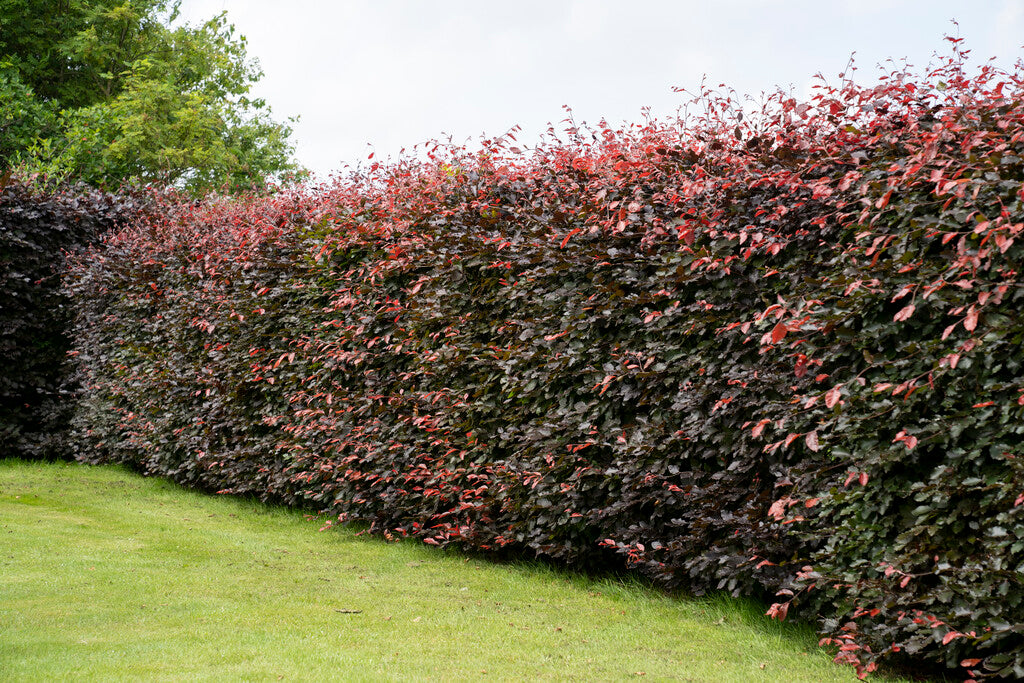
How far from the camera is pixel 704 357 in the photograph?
491 cm

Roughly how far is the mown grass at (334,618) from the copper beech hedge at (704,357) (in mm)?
282

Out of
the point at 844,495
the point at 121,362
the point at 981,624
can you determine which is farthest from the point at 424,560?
the point at 121,362

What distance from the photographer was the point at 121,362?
36.5 ft

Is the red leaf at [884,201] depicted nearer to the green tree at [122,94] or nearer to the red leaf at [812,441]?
the red leaf at [812,441]

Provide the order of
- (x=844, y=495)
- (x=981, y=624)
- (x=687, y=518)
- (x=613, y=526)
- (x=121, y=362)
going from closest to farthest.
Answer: (x=981, y=624) → (x=844, y=495) → (x=687, y=518) → (x=613, y=526) → (x=121, y=362)

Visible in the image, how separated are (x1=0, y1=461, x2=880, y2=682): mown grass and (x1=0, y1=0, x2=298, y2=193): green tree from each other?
564 inches

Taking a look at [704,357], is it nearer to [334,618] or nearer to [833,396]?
[833,396]

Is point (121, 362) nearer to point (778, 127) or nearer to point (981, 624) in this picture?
point (778, 127)

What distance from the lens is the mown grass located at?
4.14m

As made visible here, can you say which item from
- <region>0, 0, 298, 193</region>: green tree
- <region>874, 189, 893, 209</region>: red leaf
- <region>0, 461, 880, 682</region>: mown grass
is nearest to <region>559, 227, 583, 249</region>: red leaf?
<region>874, 189, 893, 209</region>: red leaf

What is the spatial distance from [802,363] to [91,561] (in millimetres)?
5504

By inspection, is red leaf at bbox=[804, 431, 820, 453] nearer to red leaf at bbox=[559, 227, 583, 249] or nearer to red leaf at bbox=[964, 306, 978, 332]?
red leaf at bbox=[964, 306, 978, 332]

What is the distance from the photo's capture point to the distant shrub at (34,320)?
39.8ft

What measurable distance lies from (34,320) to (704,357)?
11184mm
